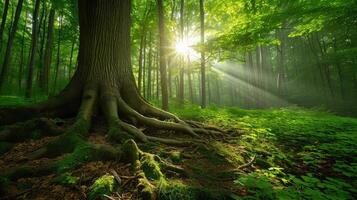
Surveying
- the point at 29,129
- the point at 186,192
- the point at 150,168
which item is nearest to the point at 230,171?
the point at 186,192

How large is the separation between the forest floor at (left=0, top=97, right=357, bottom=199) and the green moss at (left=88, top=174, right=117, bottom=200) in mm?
74

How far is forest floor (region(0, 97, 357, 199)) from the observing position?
2.12 meters

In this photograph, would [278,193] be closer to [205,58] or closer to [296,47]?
[205,58]

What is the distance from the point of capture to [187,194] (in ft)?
6.81

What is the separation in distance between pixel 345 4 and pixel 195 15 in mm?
12395

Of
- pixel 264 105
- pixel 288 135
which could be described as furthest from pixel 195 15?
pixel 288 135

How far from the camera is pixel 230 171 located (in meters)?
2.78

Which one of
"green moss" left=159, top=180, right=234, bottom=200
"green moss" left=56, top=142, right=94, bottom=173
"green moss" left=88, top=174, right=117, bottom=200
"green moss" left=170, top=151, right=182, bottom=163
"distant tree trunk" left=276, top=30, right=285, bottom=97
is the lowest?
"green moss" left=159, top=180, right=234, bottom=200

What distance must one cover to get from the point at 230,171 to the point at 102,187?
1.70m

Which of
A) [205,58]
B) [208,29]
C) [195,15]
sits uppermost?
[195,15]


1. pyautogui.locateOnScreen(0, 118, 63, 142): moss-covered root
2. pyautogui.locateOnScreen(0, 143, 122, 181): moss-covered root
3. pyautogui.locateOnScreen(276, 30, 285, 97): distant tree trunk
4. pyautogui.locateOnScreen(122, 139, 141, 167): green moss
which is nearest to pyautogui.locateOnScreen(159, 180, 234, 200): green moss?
pyautogui.locateOnScreen(122, 139, 141, 167): green moss

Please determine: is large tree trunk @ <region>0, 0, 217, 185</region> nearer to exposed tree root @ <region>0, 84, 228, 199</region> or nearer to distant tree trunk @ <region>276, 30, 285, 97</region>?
exposed tree root @ <region>0, 84, 228, 199</region>

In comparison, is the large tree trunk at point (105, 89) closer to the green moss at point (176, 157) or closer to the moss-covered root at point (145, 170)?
the green moss at point (176, 157)

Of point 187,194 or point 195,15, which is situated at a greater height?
point 195,15
